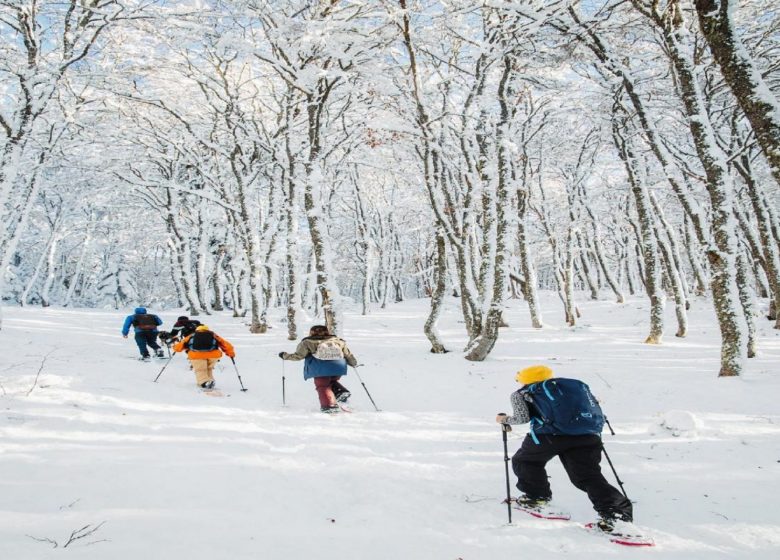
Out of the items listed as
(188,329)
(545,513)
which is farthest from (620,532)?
(188,329)

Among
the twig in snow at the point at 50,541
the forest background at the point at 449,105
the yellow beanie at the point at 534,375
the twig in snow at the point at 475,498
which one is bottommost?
the twig in snow at the point at 475,498

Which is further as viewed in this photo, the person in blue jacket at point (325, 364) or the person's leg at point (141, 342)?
the person's leg at point (141, 342)

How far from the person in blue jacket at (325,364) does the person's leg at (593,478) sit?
413 cm

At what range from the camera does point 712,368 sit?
8.90 metres

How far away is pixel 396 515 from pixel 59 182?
28.5 m

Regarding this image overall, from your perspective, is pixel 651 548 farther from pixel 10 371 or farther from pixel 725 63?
pixel 10 371

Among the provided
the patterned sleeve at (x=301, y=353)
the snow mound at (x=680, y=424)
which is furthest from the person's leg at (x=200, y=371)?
the snow mound at (x=680, y=424)

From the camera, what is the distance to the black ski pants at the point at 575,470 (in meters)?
3.47

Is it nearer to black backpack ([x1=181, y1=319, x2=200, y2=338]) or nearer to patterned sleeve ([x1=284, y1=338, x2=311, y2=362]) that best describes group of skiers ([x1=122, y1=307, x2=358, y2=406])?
patterned sleeve ([x1=284, y1=338, x2=311, y2=362])

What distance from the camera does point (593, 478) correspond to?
3.56m

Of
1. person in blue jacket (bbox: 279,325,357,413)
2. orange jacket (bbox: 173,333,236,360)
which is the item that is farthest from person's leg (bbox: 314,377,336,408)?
orange jacket (bbox: 173,333,236,360)

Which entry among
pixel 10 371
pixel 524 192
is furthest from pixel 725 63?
pixel 524 192

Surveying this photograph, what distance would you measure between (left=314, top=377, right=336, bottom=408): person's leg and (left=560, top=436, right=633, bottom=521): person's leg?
13.6 ft

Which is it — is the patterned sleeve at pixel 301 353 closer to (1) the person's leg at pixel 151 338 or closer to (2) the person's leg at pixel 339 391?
(2) the person's leg at pixel 339 391
